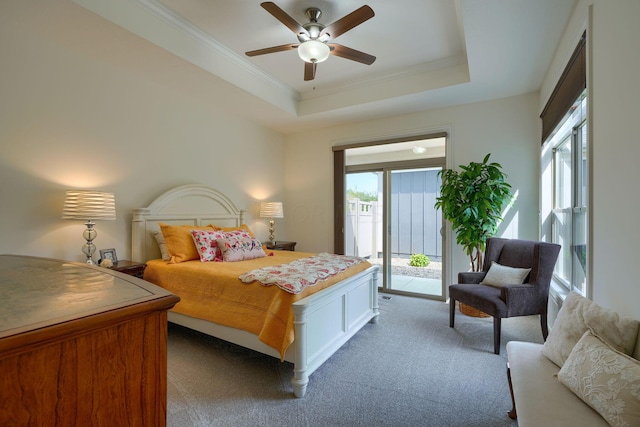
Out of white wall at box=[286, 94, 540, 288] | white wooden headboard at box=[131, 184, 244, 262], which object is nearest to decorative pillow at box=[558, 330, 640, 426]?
white wall at box=[286, 94, 540, 288]

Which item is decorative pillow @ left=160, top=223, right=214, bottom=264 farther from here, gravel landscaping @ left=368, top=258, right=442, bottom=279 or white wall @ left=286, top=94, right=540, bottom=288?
gravel landscaping @ left=368, top=258, right=442, bottom=279

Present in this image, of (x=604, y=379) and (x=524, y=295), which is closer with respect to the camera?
(x=604, y=379)

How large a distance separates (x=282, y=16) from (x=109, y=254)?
263 cm

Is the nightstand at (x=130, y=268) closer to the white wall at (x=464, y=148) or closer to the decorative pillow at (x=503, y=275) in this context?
the white wall at (x=464, y=148)

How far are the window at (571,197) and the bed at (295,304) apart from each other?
5.84 feet

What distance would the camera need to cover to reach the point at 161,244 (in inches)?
125

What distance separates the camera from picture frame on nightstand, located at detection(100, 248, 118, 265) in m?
2.83

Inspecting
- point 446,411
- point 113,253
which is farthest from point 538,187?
point 113,253

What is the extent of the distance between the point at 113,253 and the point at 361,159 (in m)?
3.53

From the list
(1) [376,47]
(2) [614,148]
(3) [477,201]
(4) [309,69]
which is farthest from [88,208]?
(3) [477,201]

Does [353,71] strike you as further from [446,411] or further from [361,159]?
[446,411]

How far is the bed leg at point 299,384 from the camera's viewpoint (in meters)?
2.01

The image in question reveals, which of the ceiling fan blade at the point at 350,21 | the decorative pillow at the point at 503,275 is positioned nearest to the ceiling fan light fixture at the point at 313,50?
the ceiling fan blade at the point at 350,21

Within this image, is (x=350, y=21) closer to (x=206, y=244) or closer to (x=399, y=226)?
(x=206, y=244)
